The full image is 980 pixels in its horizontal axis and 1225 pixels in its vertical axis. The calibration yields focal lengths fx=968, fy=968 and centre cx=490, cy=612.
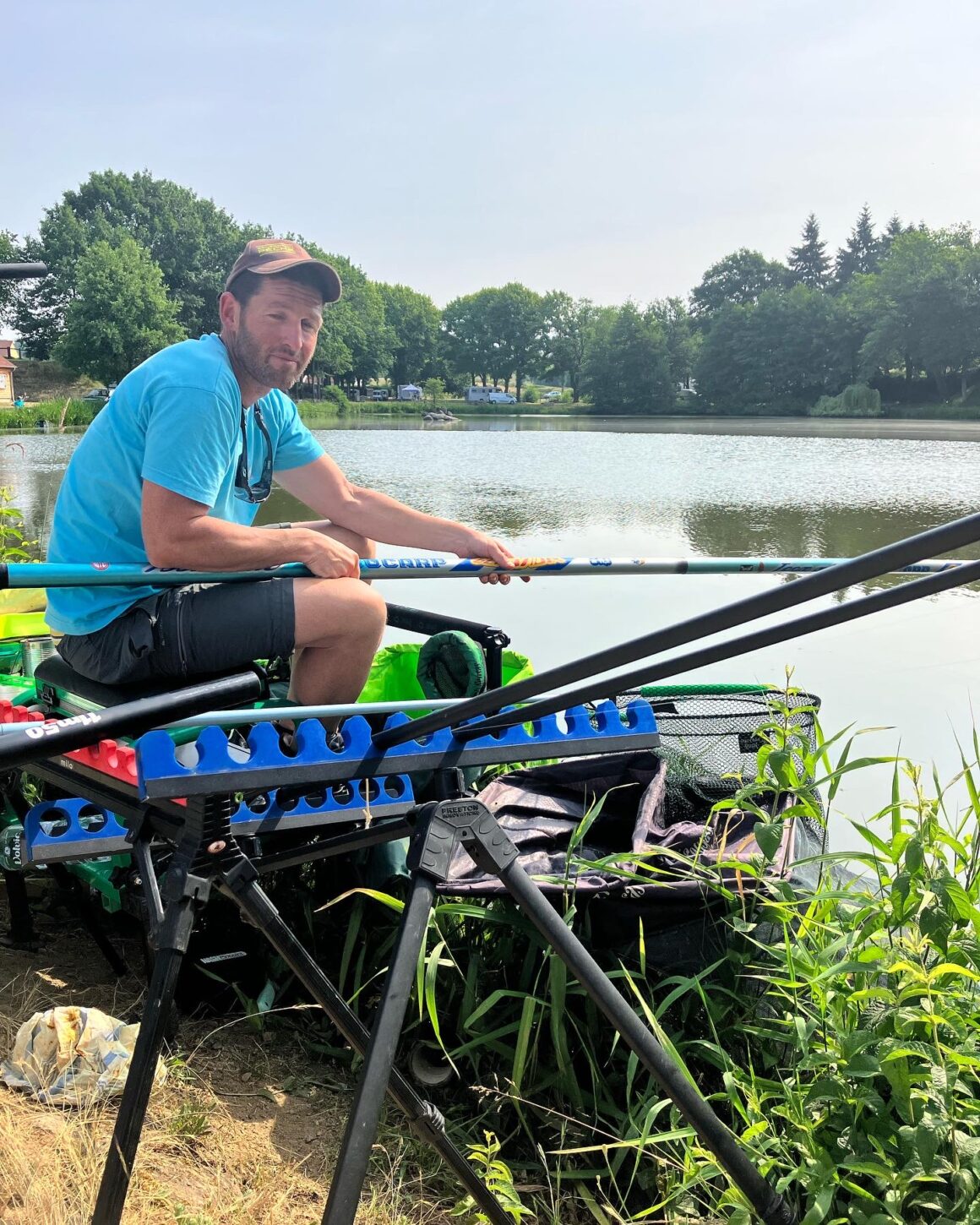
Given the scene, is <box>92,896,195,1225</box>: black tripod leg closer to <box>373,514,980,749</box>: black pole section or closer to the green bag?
<box>373,514,980,749</box>: black pole section

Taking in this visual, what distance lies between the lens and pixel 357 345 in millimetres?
13219

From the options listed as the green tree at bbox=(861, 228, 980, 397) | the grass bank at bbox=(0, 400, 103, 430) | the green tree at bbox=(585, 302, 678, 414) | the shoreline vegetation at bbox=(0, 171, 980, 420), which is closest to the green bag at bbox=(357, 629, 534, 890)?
the shoreline vegetation at bbox=(0, 171, 980, 420)

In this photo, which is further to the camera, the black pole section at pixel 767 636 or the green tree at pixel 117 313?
the green tree at pixel 117 313

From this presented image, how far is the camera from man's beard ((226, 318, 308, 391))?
7.09 ft

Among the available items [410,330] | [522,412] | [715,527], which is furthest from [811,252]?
[715,527]

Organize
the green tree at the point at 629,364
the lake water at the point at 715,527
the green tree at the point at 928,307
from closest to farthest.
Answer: the lake water at the point at 715,527, the green tree at the point at 928,307, the green tree at the point at 629,364

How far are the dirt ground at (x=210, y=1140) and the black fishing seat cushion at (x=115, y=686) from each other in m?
0.64

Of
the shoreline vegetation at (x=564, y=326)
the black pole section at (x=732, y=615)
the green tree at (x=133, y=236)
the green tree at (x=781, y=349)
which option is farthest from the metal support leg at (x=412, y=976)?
the green tree at (x=781, y=349)

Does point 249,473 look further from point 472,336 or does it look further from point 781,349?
point 472,336

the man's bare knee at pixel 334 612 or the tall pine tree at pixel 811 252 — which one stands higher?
the tall pine tree at pixel 811 252

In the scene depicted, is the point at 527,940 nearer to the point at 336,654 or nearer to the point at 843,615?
the point at 336,654

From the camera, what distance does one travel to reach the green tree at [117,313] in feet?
30.7

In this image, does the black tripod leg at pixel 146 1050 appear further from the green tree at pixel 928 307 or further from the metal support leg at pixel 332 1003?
the green tree at pixel 928 307

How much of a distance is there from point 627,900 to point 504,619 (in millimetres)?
2766
